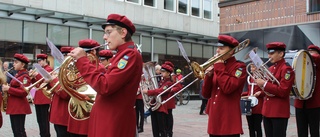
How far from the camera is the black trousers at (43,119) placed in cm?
779

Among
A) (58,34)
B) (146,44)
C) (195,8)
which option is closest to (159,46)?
(146,44)

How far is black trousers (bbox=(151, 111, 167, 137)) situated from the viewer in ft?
26.0

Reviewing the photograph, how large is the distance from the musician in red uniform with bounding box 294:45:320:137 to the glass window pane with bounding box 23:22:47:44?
14947 mm

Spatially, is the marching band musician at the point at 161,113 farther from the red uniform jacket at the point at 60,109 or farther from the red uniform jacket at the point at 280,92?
the red uniform jacket at the point at 280,92

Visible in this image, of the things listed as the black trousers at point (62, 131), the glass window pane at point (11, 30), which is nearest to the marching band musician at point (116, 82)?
the black trousers at point (62, 131)

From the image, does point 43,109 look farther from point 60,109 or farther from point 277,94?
point 277,94

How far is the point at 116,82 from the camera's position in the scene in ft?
10.3

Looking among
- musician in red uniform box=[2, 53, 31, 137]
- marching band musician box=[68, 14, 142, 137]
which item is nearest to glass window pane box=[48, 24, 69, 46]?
musician in red uniform box=[2, 53, 31, 137]

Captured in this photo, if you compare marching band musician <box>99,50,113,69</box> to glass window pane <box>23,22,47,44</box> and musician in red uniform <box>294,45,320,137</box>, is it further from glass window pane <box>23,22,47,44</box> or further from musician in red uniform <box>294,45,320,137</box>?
glass window pane <box>23,22,47,44</box>

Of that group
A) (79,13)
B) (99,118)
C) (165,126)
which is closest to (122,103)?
(99,118)

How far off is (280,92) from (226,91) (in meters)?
1.33

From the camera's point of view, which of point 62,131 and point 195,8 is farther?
point 195,8

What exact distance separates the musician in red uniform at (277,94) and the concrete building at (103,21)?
14037mm

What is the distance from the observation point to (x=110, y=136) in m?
3.29
